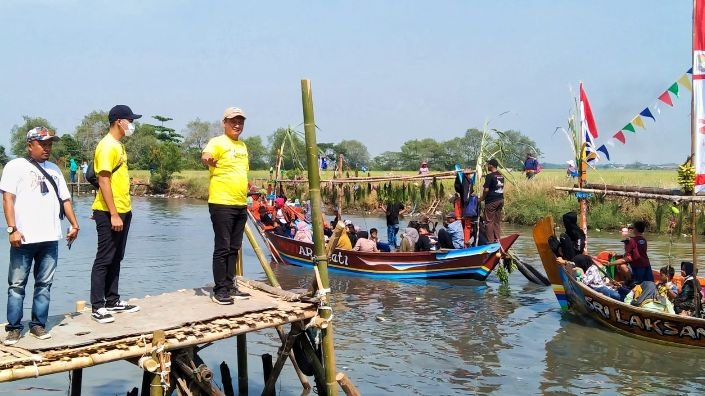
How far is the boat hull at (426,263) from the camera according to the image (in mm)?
15273

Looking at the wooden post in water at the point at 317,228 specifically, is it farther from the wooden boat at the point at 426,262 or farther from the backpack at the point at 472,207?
the backpack at the point at 472,207

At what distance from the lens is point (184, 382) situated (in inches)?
230

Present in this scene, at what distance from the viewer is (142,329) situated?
559 cm

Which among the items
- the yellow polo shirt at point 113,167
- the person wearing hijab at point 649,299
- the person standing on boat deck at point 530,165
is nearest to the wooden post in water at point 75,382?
the yellow polo shirt at point 113,167

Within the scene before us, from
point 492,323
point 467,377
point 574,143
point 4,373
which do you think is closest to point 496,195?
point 574,143

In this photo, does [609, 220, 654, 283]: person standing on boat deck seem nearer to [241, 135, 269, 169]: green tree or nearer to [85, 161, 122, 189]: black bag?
[85, 161, 122, 189]: black bag

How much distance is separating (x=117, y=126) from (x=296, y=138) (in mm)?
11511

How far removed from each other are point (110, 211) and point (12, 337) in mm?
1213

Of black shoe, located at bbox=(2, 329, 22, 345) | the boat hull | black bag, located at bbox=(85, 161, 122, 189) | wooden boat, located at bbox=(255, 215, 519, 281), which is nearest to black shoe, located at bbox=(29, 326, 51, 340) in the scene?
black shoe, located at bbox=(2, 329, 22, 345)

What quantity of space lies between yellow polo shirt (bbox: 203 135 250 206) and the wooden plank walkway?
98 centimetres

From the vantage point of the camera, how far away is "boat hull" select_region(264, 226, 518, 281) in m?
15.3

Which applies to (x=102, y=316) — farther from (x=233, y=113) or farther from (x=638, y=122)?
(x=638, y=122)

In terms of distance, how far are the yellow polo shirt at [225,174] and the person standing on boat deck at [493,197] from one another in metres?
9.08

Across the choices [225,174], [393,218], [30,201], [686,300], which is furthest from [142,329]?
[393,218]
